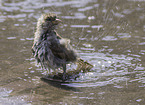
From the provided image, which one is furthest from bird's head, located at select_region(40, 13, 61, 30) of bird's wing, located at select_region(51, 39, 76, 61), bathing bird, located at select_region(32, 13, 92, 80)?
bird's wing, located at select_region(51, 39, 76, 61)

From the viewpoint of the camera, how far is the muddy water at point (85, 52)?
5.46 meters

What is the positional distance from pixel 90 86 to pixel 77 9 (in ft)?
23.8

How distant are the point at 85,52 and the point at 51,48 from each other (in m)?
1.89

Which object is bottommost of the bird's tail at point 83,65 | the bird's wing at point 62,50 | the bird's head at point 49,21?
the bird's tail at point 83,65

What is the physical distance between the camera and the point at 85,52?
807cm

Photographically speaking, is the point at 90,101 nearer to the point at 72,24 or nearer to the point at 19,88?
the point at 19,88

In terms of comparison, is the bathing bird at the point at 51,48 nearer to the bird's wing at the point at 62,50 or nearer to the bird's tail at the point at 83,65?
the bird's wing at the point at 62,50

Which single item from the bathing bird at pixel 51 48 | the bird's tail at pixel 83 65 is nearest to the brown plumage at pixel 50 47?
the bathing bird at pixel 51 48

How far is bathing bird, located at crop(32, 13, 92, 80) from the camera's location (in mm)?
6402

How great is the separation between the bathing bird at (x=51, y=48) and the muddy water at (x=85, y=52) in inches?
17.9

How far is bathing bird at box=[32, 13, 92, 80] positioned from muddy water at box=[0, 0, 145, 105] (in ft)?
1.49

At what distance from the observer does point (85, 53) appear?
7988 millimetres

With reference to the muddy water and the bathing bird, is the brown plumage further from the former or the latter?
the muddy water

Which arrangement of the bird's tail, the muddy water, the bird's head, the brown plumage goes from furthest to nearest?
the bird's tail, the bird's head, the brown plumage, the muddy water
